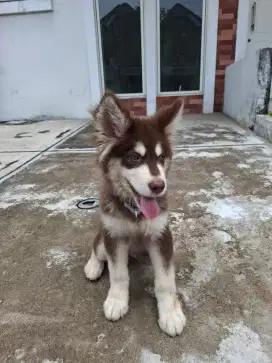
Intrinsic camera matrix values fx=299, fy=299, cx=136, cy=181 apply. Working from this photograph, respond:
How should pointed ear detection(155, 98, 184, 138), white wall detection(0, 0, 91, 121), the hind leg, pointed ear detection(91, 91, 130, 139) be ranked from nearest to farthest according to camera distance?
pointed ear detection(91, 91, 130, 139) < pointed ear detection(155, 98, 184, 138) < the hind leg < white wall detection(0, 0, 91, 121)

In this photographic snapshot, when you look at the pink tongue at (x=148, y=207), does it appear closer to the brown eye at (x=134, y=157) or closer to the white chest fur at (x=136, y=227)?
the white chest fur at (x=136, y=227)

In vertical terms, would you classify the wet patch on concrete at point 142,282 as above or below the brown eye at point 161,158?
below

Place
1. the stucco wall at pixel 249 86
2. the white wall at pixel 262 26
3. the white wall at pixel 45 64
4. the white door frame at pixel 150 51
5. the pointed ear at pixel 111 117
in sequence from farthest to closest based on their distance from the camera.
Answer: the white wall at pixel 45 64 < the white door frame at pixel 150 51 < the white wall at pixel 262 26 < the stucco wall at pixel 249 86 < the pointed ear at pixel 111 117

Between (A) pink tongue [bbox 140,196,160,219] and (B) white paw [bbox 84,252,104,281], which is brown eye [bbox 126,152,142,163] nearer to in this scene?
(A) pink tongue [bbox 140,196,160,219]

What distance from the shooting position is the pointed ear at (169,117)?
1.72 m

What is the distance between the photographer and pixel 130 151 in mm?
1575

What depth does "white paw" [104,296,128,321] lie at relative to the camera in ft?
5.19

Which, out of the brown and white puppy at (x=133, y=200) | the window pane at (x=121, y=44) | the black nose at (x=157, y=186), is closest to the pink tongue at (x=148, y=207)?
the brown and white puppy at (x=133, y=200)

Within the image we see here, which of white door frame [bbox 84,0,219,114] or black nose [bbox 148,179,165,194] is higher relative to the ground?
white door frame [bbox 84,0,219,114]

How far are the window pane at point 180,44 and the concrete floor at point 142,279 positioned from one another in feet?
16.6

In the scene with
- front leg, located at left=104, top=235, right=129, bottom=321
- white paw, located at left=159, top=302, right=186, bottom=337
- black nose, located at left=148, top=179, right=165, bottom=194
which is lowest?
white paw, located at left=159, top=302, right=186, bottom=337

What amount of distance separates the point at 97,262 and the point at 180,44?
718 cm

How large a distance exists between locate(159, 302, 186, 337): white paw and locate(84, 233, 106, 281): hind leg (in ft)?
1.66

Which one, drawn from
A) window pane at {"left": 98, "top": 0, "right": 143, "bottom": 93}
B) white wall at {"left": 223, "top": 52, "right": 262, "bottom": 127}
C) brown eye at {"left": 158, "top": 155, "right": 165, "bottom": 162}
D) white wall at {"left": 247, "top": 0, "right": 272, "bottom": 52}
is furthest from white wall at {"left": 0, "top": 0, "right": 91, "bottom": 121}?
brown eye at {"left": 158, "top": 155, "right": 165, "bottom": 162}
